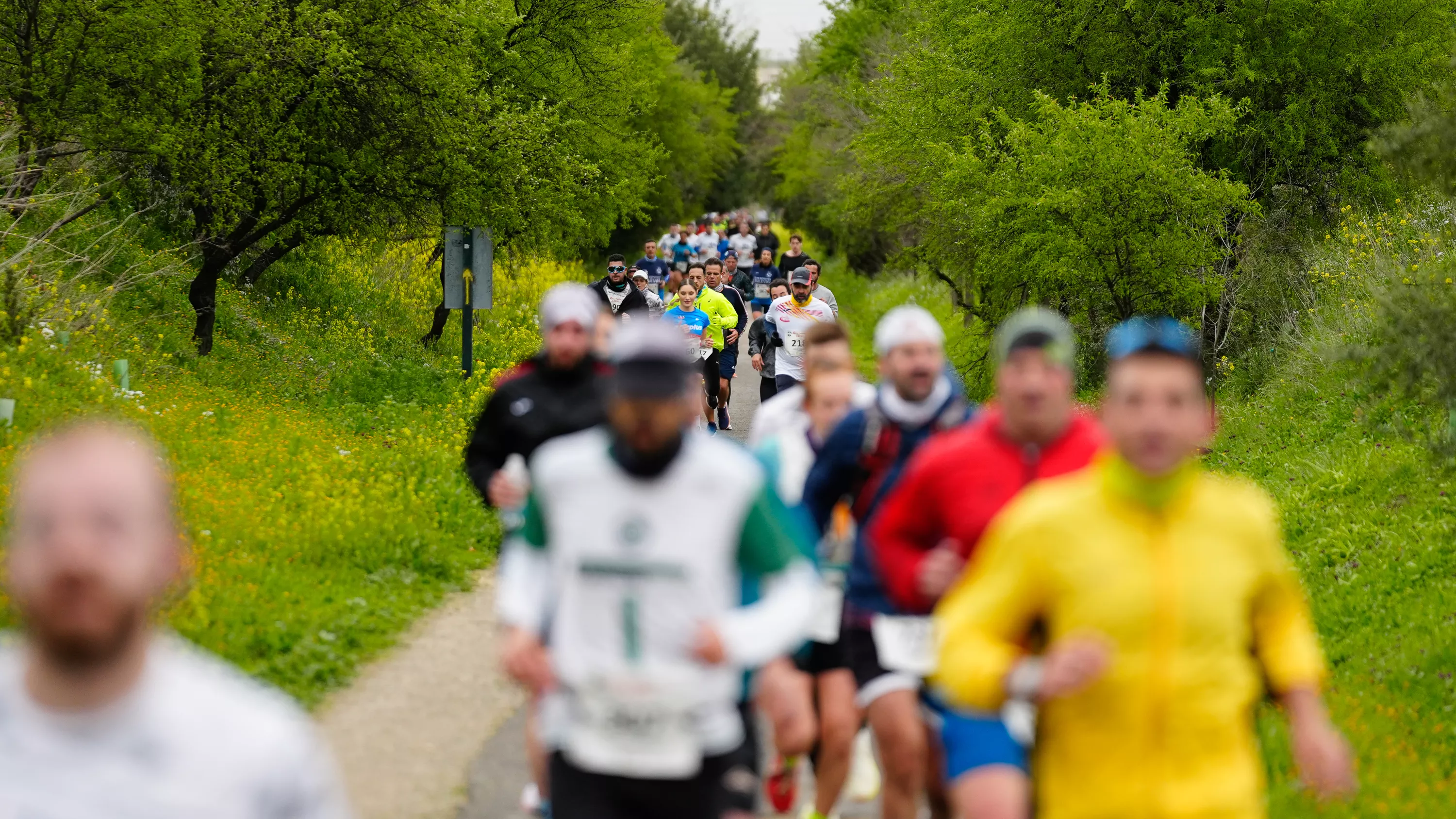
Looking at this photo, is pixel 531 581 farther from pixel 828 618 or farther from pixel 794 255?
pixel 794 255

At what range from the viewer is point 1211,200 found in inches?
848

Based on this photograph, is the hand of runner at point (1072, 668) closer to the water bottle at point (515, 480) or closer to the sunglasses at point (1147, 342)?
the sunglasses at point (1147, 342)

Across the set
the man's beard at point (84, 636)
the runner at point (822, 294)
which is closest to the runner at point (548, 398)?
the man's beard at point (84, 636)

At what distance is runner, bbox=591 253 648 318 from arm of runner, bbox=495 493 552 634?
43.3 feet

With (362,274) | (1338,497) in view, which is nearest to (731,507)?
(1338,497)

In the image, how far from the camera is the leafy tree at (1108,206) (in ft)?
70.0

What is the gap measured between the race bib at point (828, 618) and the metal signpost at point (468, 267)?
547 inches

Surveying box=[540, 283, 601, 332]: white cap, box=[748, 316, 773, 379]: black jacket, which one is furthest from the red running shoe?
box=[748, 316, 773, 379]: black jacket

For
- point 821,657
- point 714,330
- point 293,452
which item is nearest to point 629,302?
point 714,330

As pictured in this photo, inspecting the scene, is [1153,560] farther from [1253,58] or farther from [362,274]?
[362,274]

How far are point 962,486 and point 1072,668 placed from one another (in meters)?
1.57

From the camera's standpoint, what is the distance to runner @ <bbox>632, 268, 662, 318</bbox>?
65.5 feet

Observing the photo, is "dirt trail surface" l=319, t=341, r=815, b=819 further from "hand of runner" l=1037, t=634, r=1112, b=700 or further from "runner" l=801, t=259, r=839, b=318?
"runner" l=801, t=259, r=839, b=318

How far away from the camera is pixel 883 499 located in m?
6.01
